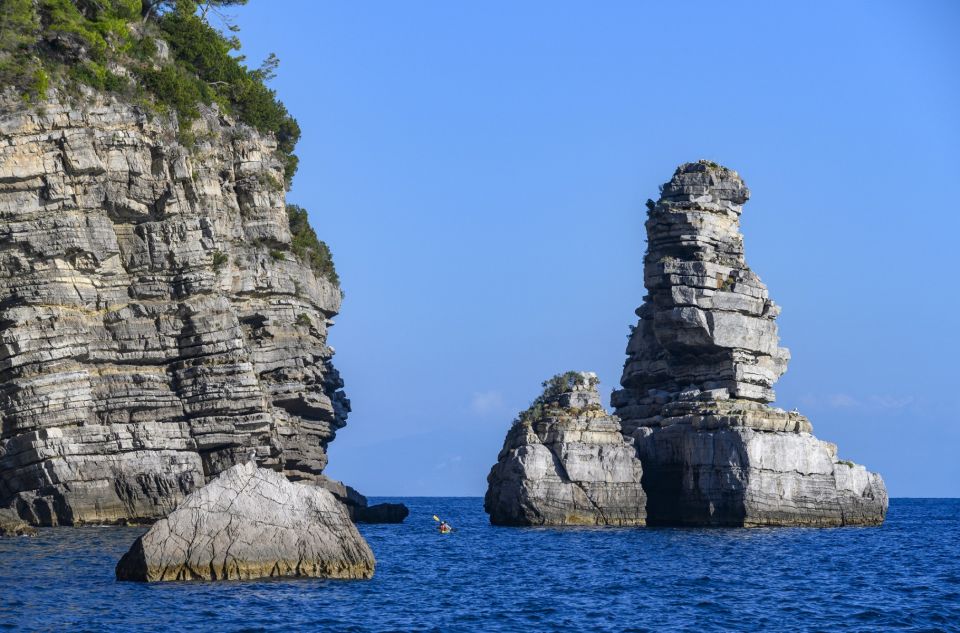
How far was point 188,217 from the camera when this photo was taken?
243 feet

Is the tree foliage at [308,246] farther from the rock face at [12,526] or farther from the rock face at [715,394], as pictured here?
the rock face at [12,526]

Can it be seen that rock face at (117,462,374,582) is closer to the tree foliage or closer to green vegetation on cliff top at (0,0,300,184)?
green vegetation on cliff top at (0,0,300,184)

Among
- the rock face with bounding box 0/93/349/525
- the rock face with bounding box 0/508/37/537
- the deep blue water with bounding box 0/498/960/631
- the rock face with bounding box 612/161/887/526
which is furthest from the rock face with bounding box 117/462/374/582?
the rock face with bounding box 612/161/887/526

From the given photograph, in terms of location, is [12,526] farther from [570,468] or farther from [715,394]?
[715,394]

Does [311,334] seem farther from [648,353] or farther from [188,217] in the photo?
[648,353]

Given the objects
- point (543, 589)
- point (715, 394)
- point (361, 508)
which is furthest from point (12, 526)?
point (715, 394)

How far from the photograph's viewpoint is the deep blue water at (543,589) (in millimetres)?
38969

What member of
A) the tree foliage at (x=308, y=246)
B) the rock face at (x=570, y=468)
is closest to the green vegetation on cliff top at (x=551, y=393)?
the rock face at (x=570, y=468)

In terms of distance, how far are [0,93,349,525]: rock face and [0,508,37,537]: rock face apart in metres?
3.11

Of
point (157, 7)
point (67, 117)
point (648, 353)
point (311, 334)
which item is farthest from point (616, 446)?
point (157, 7)

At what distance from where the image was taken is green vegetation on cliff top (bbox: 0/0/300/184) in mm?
70750

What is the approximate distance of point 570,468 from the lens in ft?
240

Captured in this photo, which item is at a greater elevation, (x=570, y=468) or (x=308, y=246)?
(x=308, y=246)

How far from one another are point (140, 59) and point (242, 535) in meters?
43.4
